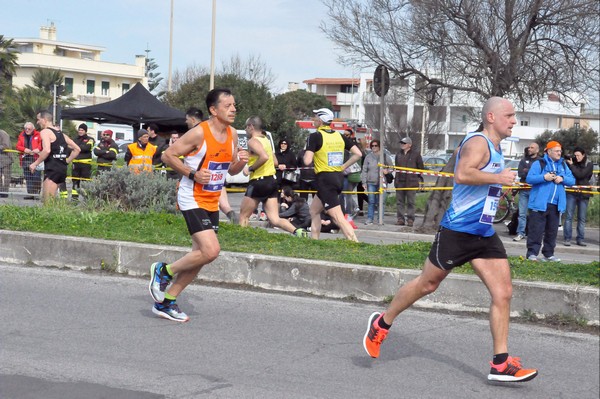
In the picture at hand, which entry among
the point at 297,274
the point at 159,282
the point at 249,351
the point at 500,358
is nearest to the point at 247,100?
the point at 297,274

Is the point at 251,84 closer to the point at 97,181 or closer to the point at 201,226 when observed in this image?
the point at 97,181

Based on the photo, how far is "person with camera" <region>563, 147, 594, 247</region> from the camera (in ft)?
57.7

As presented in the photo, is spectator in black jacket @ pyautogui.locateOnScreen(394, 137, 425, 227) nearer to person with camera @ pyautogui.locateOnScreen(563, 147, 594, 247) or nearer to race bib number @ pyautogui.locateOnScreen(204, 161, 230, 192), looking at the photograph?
person with camera @ pyautogui.locateOnScreen(563, 147, 594, 247)

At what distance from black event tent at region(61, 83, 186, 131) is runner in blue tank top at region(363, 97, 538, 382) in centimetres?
1994

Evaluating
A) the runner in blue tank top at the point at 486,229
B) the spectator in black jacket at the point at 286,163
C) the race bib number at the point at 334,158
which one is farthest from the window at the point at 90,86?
the runner in blue tank top at the point at 486,229

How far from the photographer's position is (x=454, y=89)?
69.1 feet

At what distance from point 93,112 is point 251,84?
17103 mm

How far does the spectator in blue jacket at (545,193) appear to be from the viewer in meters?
13.0

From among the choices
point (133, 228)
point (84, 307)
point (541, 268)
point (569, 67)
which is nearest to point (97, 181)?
point (133, 228)

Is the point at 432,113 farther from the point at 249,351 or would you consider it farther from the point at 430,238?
the point at 249,351

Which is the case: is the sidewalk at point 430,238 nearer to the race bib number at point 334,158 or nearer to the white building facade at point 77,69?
the race bib number at point 334,158

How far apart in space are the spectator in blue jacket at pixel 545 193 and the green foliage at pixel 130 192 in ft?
17.5

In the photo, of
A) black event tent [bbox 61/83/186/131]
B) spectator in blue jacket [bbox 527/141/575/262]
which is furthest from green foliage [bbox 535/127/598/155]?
spectator in blue jacket [bbox 527/141/575/262]

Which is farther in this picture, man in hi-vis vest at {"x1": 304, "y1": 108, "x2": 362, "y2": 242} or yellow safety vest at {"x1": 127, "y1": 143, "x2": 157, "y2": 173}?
yellow safety vest at {"x1": 127, "y1": 143, "x2": 157, "y2": 173}
